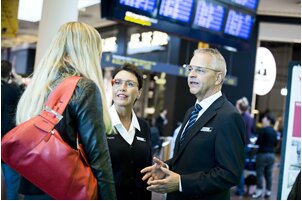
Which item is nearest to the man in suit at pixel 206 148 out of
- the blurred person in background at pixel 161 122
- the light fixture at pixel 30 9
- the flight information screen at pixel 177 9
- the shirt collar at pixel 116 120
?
the shirt collar at pixel 116 120

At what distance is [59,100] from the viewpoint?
5.91 ft

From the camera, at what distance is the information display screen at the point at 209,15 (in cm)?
602

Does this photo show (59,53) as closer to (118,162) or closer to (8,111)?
(118,162)

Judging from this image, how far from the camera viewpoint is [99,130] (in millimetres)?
1869

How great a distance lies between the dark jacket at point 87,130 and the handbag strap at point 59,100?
27mm

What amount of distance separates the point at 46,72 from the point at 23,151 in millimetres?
379

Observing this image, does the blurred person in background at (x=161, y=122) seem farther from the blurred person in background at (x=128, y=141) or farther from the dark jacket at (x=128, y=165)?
the dark jacket at (x=128, y=165)

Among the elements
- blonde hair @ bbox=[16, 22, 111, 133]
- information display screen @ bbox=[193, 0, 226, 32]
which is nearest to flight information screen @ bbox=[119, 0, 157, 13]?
information display screen @ bbox=[193, 0, 226, 32]

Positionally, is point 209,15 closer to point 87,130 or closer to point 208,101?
point 208,101

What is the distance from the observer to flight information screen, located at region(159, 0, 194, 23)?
5537 mm

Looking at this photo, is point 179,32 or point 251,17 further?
point 251,17

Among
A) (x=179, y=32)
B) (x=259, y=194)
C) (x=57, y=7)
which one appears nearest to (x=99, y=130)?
(x=57, y=7)

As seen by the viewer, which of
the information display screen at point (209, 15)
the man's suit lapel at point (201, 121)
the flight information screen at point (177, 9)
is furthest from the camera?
the information display screen at point (209, 15)

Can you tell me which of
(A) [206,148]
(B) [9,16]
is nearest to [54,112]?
(A) [206,148]
